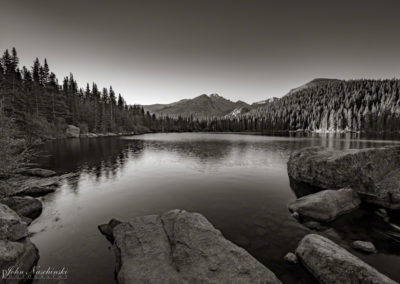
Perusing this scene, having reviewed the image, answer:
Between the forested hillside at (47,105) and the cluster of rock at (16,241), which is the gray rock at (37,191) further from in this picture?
the forested hillside at (47,105)

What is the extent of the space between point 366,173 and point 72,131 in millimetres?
89635

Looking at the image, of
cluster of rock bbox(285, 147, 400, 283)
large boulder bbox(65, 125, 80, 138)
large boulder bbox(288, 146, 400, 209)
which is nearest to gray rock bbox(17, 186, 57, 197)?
cluster of rock bbox(285, 147, 400, 283)

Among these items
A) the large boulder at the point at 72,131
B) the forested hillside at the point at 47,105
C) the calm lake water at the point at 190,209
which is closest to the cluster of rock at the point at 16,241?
the calm lake water at the point at 190,209

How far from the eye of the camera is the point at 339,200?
1170 centimetres

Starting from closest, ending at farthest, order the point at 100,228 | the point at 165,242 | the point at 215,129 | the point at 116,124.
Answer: the point at 165,242 < the point at 100,228 < the point at 116,124 < the point at 215,129

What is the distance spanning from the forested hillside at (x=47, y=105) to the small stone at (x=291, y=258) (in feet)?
164

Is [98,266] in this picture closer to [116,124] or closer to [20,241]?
[20,241]

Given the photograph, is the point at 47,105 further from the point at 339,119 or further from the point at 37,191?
the point at 339,119

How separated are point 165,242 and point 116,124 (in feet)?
363

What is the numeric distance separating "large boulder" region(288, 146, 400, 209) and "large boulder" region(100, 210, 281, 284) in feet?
41.5

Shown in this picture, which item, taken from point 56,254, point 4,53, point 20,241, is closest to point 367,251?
point 56,254

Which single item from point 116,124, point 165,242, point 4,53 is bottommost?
point 165,242

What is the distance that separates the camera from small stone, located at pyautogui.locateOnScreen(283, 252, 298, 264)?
715 cm

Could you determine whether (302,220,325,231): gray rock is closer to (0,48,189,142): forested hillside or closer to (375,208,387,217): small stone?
(375,208,387,217): small stone
